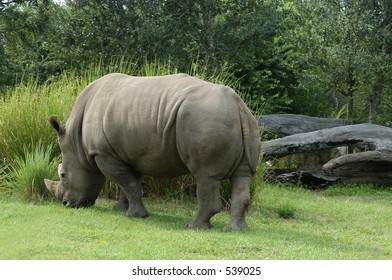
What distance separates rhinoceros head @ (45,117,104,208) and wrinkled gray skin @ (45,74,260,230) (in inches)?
0.5

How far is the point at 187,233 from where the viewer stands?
767 cm

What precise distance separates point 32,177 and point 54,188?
57 centimetres

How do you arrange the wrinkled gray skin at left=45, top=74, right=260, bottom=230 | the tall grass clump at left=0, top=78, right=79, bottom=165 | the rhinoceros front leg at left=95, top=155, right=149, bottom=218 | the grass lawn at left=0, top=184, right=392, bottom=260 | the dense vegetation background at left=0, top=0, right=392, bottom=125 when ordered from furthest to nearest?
the dense vegetation background at left=0, top=0, right=392, bottom=125
the tall grass clump at left=0, top=78, right=79, bottom=165
the rhinoceros front leg at left=95, top=155, right=149, bottom=218
the wrinkled gray skin at left=45, top=74, right=260, bottom=230
the grass lawn at left=0, top=184, right=392, bottom=260

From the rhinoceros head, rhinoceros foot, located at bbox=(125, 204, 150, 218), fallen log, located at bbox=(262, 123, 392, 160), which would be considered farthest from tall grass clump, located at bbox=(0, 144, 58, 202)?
fallen log, located at bbox=(262, 123, 392, 160)

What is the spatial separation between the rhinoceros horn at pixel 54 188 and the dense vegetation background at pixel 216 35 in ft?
27.5

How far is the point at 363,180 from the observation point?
1355 centimetres

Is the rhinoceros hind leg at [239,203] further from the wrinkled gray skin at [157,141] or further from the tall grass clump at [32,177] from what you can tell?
the tall grass clump at [32,177]

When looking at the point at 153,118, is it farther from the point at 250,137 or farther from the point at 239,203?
the point at 239,203

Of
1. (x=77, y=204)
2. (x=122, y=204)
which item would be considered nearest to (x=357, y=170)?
(x=122, y=204)

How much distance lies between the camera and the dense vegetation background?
701 inches

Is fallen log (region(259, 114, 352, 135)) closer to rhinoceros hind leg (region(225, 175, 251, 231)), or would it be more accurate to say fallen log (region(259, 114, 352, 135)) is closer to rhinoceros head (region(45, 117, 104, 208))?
rhinoceros head (region(45, 117, 104, 208))
